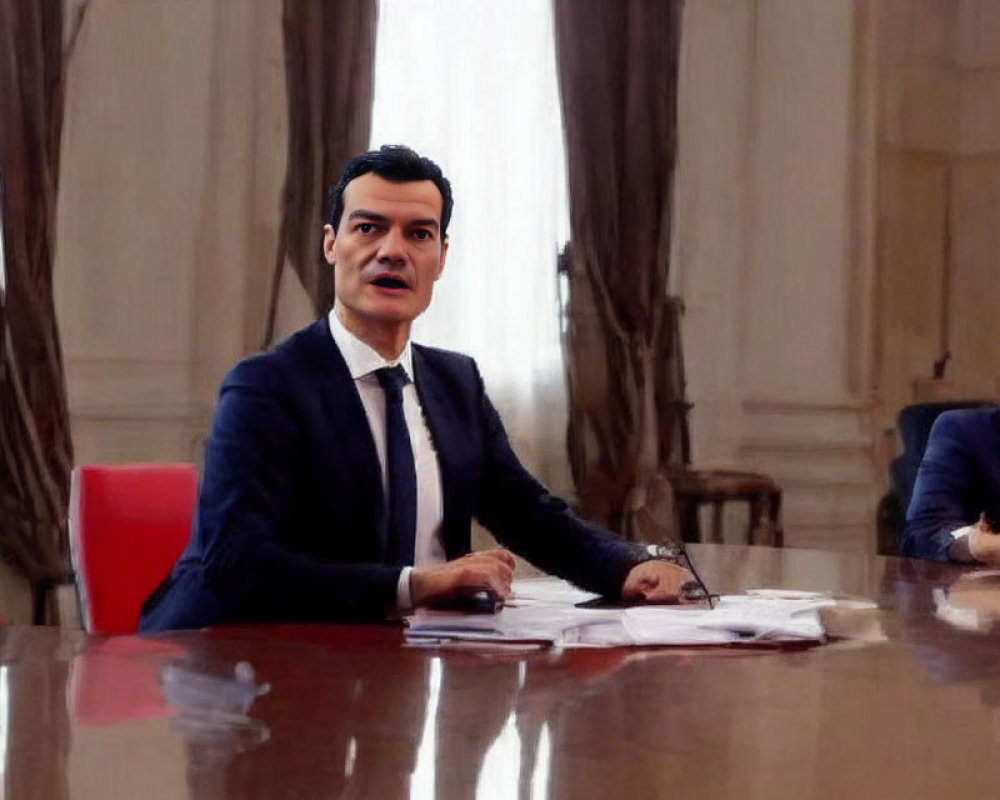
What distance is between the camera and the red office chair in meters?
2.30

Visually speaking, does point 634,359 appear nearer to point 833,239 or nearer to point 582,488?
point 582,488

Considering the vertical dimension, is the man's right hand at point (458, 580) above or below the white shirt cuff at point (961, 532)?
above

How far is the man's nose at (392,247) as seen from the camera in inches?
85.6

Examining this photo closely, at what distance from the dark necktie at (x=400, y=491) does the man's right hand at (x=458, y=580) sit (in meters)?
0.22

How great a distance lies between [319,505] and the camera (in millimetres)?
2088

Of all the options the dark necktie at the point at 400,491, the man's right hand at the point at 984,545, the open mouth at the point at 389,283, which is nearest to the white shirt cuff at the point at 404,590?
the dark necktie at the point at 400,491

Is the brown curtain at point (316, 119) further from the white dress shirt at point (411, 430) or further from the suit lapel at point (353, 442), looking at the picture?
the suit lapel at point (353, 442)

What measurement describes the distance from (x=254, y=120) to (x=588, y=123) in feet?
3.93

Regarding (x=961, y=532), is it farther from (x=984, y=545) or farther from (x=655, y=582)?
(x=655, y=582)

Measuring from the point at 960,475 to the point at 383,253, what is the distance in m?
1.59

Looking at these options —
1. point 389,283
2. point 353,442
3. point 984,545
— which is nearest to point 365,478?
point 353,442

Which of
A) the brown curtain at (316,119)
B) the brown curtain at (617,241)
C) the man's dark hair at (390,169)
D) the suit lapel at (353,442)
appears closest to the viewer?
the suit lapel at (353,442)

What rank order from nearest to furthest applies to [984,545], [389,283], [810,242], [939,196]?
[389,283] → [984,545] → [810,242] → [939,196]

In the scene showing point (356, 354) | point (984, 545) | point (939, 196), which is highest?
point (939, 196)
